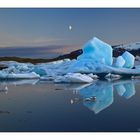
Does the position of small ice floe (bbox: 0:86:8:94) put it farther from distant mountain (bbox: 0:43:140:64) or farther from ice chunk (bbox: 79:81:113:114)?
ice chunk (bbox: 79:81:113:114)

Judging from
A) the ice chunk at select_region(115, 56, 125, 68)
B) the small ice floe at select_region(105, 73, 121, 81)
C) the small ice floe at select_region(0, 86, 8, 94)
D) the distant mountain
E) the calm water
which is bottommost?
the calm water

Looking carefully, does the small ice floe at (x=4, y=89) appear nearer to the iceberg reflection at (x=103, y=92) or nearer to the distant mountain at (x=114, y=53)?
the distant mountain at (x=114, y=53)

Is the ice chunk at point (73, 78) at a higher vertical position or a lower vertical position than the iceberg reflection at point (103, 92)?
higher

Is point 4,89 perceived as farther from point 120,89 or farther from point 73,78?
point 120,89

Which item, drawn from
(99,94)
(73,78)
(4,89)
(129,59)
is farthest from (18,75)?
(129,59)

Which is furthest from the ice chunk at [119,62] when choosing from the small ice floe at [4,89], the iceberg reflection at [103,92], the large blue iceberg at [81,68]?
the small ice floe at [4,89]

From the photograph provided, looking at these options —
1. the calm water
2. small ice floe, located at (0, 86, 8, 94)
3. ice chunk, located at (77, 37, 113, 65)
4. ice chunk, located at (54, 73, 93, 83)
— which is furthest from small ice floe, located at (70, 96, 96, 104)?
small ice floe, located at (0, 86, 8, 94)

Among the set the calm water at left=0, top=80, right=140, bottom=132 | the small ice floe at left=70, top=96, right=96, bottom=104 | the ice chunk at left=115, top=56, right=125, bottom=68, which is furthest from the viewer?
the ice chunk at left=115, top=56, right=125, bottom=68
